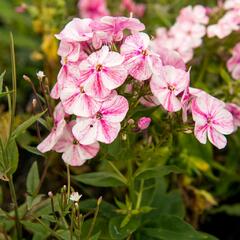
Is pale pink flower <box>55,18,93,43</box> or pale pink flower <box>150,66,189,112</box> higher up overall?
pale pink flower <box>55,18,93,43</box>

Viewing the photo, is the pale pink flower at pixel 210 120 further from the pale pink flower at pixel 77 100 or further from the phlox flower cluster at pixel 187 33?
the phlox flower cluster at pixel 187 33

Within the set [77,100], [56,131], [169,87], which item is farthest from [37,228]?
[169,87]

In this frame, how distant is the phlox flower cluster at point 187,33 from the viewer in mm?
1655

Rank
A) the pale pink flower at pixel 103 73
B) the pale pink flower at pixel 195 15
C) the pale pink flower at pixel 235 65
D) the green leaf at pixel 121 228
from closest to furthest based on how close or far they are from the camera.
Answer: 1. the pale pink flower at pixel 103 73
2. the green leaf at pixel 121 228
3. the pale pink flower at pixel 235 65
4. the pale pink flower at pixel 195 15

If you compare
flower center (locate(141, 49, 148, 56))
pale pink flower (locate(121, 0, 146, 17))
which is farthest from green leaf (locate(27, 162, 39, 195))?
pale pink flower (locate(121, 0, 146, 17))

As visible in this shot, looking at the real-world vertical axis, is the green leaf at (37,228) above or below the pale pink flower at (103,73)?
below

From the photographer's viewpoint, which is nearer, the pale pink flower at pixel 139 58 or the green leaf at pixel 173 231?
the pale pink flower at pixel 139 58

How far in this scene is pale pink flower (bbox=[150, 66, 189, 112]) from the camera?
1.21 m

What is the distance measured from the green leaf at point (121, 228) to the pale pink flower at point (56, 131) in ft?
0.80

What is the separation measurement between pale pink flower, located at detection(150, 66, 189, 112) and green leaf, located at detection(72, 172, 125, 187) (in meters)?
0.27

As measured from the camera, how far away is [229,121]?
4.10 feet

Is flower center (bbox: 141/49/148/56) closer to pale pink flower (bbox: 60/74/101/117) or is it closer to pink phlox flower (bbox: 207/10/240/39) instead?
pale pink flower (bbox: 60/74/101/117)

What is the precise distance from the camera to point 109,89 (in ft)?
3.84

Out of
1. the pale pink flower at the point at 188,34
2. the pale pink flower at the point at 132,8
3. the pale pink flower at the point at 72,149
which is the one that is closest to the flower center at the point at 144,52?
the pale pink flower at the point at 72,149
